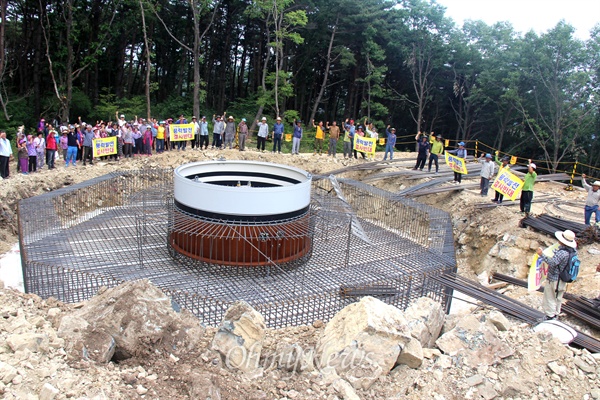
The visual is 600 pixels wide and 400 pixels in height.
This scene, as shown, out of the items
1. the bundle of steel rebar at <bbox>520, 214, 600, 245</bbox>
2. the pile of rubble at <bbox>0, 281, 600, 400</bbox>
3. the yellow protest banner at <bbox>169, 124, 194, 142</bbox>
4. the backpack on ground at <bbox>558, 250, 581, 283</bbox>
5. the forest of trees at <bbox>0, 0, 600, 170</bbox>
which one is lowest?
the pile of rubble at <bbox>0, 281, 600, 400</bbox>

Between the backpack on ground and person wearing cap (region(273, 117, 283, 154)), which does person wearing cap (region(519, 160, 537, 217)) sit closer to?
the backpack on ground

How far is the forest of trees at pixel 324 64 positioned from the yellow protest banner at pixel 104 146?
28.8 ft

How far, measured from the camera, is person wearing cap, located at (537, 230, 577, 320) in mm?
7891

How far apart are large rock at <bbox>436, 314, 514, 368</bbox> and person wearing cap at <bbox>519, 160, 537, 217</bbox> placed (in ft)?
26.1

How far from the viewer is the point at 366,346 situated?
5.64 m

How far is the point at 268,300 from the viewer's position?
8.66m

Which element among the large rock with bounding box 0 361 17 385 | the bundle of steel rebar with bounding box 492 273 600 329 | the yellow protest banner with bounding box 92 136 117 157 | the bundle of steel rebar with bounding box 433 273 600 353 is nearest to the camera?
the large rock with bounding box 0 361 17 385

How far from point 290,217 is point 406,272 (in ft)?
9.81

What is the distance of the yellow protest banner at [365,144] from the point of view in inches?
815

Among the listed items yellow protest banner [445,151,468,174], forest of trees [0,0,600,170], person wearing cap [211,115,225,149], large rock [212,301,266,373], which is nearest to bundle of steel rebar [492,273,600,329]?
large rock [212,301,266,373]

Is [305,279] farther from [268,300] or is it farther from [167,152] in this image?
[167,152]

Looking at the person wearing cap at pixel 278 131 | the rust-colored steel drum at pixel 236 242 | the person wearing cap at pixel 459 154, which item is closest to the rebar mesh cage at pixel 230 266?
the rust-colored steel drum at pixel 236 242

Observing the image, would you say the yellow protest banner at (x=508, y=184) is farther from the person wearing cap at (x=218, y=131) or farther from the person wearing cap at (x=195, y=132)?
the person wearing cap at (x=195, y=132)

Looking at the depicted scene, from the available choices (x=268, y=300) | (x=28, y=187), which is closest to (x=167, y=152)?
(x=28, y=187)
